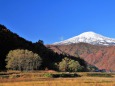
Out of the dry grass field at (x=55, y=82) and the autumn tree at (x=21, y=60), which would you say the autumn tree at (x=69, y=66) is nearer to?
the autumn tree at (x=21, y=60)

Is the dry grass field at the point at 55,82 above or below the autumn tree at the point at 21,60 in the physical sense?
below

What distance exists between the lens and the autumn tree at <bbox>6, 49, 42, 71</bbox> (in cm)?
14541

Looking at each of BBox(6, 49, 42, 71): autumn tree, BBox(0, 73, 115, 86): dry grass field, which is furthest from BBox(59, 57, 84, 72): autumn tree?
BBox(0, 73, 115, 86): dry grass field

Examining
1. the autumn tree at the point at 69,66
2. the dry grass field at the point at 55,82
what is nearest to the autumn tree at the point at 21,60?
the autumn tree at the point at 69,66

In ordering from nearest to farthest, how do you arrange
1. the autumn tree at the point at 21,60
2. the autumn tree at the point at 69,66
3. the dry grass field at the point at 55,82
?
the dry grass field at the point at 55,82
the autumn tree at the point at 21,60
the autumn tree at the point at 69,66

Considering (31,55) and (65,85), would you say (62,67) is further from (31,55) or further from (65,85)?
(65,85)

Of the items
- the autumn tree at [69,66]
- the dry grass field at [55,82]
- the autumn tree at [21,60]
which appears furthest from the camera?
the autumn tree at [69,66]

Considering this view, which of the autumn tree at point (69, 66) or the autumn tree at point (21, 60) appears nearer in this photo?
the autumn tree at point (21, 60)

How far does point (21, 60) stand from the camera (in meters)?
147

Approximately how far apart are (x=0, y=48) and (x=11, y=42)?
45.9ft

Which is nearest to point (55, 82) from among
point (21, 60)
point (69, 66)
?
point (21, 60)

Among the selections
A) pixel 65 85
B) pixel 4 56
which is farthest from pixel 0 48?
pixel 65 85

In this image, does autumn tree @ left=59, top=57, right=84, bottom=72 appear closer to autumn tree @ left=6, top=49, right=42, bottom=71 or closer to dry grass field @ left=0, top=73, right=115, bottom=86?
autumn tree @ left=6, top=49, right=42, bottom=71

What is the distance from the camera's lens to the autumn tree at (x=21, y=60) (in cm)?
14541
